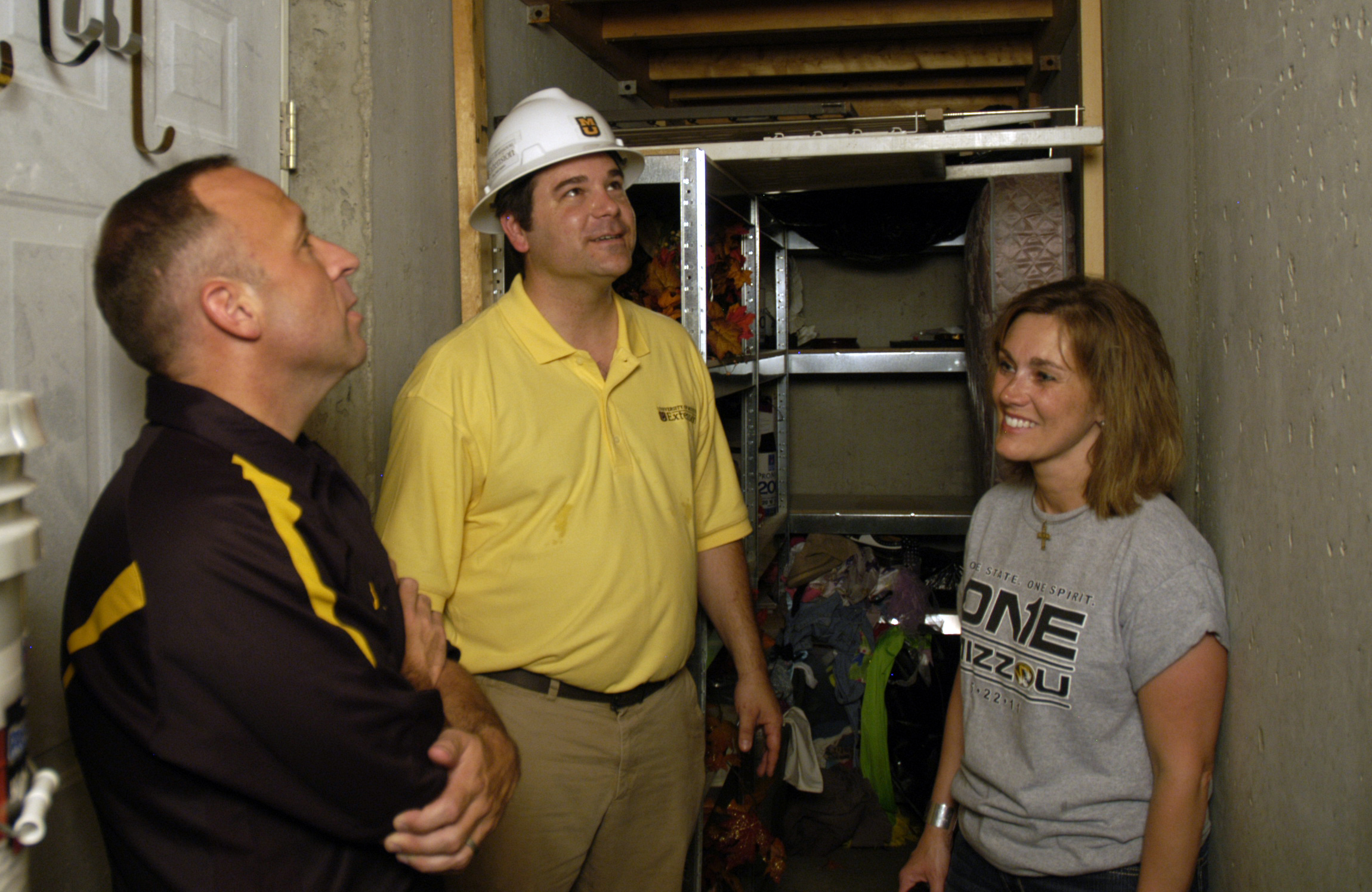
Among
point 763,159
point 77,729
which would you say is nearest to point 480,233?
point 763,159

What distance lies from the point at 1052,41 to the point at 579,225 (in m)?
2.36

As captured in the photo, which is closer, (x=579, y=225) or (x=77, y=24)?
(x=77, y=24)

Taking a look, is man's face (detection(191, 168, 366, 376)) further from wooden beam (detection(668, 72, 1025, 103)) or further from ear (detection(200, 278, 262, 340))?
wooden beam (detection(668, 72, 1025, 103))

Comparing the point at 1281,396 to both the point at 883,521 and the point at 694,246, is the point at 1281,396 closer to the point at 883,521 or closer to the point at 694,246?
the point at 694,246

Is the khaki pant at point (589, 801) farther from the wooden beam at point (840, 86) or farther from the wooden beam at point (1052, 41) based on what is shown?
the wooden beam at point (840, 86)

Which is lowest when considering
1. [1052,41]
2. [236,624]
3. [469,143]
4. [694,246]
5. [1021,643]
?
[1021,643]

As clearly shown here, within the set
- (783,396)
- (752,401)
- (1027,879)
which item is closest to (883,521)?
(783,396)

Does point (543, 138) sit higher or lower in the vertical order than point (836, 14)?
lower

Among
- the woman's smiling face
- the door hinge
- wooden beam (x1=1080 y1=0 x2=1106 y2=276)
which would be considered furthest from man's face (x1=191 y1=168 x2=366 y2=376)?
wooden beam (x1=1080 y1=0 x2=1106 y2=276)

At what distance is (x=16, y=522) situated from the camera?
75 cm

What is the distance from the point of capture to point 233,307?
105cm

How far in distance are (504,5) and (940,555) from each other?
2.74 metres

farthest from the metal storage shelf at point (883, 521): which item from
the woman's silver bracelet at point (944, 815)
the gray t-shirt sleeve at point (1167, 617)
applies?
the gray t-shirt sleeve at point (1167, 617)

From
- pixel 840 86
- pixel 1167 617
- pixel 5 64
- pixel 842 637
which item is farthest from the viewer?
pixel 840 86
